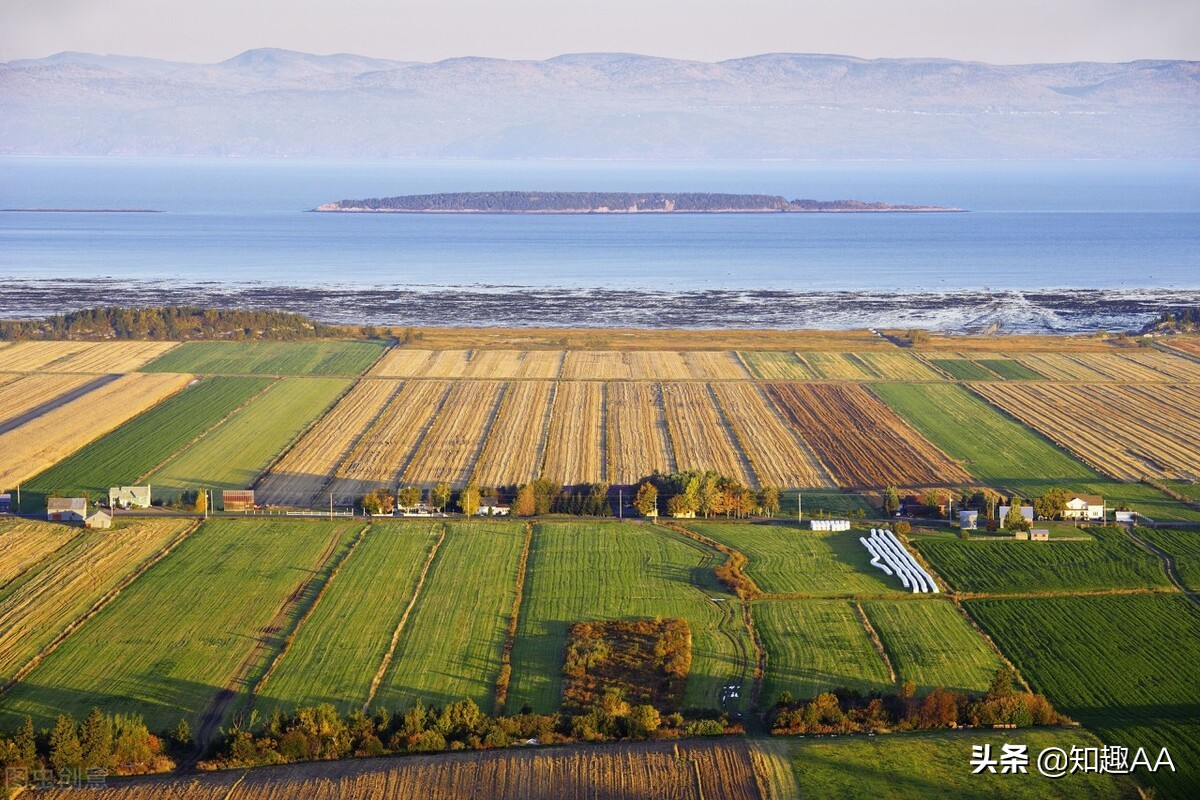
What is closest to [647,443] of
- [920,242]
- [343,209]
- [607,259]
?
[607,259]

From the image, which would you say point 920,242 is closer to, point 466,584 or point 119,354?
point 119,354

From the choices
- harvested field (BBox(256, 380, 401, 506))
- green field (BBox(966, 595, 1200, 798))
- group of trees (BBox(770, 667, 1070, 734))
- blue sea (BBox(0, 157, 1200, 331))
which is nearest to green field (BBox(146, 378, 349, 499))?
harvested field (BBox(256, 380, 401, 506))

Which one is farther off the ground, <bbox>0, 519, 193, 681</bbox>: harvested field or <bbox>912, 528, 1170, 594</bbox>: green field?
<bbox>912, 528, 1170, 594</bbox>: green field

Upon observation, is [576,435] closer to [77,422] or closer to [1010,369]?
[77,422]

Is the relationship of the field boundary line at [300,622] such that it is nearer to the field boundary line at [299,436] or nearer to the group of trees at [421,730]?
the group of trees at [421,730]

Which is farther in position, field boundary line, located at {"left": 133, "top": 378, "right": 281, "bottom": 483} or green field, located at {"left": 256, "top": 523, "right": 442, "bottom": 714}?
field boundary line, located at {"left": 133, "top": 378, "right": 281, "bottom": 483}

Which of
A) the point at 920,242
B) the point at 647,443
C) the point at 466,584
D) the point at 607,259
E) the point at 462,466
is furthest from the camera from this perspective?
the point at 920,242

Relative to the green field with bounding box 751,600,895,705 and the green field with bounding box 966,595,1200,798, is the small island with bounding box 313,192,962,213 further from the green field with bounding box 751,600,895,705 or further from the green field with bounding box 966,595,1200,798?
the green field with bounding box 966,595,1200,798
